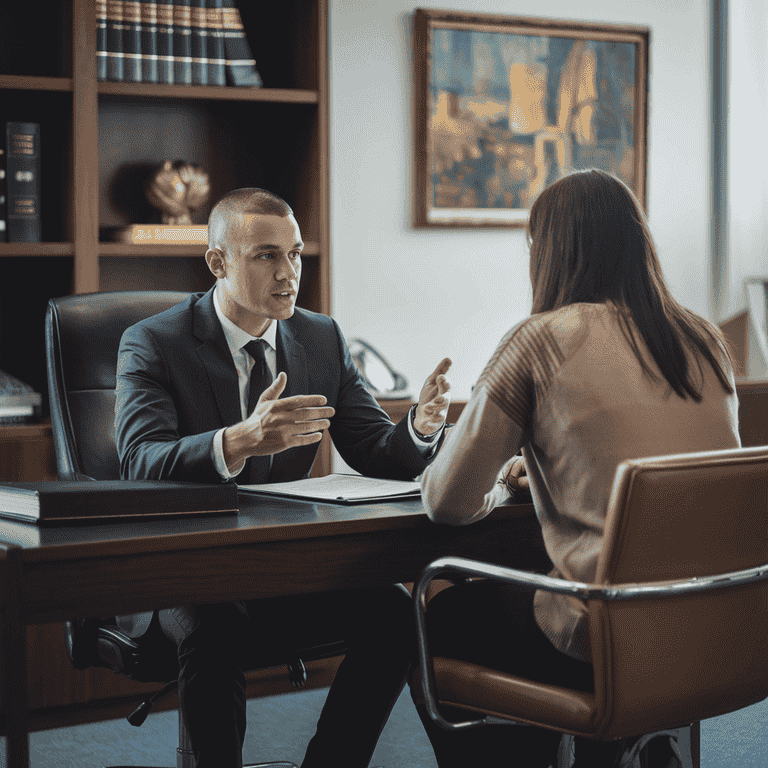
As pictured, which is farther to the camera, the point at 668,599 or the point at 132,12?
the point at 132,12

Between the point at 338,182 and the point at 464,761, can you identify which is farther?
the point at 338,182

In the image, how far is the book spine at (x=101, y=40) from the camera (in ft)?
9.22

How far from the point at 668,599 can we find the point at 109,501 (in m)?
0.76

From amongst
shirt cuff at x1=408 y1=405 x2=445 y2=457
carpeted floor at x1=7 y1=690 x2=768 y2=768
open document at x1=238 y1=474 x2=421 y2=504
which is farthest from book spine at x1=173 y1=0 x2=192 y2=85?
carpeted floor at x1=7 y1=690 x2=768 y2=768

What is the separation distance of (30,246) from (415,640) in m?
1.57

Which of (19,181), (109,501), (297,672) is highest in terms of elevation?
(19,181)

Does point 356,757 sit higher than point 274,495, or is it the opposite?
point 274,495

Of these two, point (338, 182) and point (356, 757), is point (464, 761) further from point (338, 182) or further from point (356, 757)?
point (338, 182)

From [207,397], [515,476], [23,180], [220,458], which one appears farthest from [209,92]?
[515,476]

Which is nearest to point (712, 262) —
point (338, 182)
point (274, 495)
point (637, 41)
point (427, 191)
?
point (637, 41)

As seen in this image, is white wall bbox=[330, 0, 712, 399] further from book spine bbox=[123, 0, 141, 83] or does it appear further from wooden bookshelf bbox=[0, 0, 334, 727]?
book spine bbox=[123, 0, 141, 83]

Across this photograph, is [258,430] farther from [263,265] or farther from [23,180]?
[23,180]

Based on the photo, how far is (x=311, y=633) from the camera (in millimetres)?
1919

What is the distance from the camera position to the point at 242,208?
2.14 metres
